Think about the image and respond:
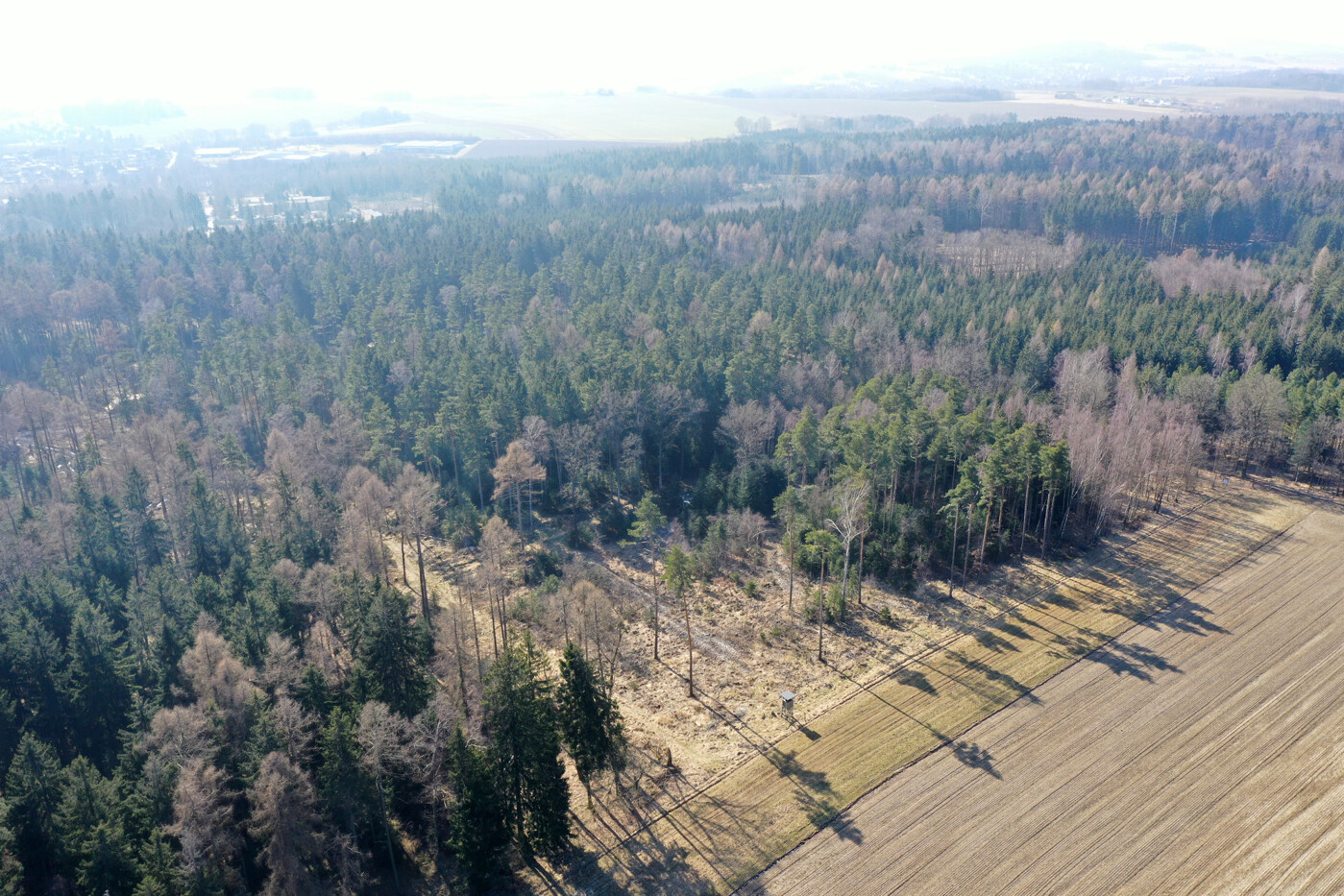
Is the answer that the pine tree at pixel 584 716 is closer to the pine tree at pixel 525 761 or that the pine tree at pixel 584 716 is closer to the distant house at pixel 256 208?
the pine tree at pixel 525 761

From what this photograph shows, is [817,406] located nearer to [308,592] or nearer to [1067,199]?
[308,592]

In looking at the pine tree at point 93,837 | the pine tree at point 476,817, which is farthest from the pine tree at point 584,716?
the pine tree at point 93,837

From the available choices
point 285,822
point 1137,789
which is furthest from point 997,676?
point 285,822

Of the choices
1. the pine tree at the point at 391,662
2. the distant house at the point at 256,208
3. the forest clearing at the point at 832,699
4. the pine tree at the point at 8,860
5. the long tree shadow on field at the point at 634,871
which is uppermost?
the distant house at the point at 256,208

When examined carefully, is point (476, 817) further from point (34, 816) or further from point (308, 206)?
point (308, 206)

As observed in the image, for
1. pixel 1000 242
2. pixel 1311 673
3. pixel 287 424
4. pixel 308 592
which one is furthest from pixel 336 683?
pixel 1000 242

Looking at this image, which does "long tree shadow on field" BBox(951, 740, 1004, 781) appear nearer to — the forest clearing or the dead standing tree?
the forest clearing
